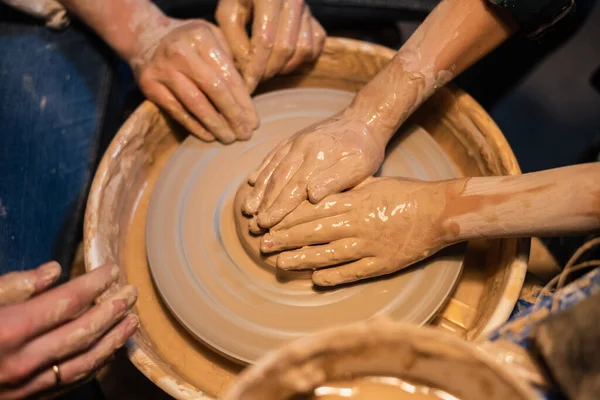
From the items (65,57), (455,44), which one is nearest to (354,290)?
(455,44)

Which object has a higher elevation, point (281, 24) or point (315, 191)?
point (281, 24)

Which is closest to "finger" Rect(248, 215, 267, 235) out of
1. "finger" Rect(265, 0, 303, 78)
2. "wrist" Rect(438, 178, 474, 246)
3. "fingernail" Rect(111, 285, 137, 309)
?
"fingernail" Rect(111, 285, 137, 309)

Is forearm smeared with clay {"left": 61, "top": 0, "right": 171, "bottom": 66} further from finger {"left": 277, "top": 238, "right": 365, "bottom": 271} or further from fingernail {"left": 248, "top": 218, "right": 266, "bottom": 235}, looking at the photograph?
finger {"left": 277, "top": 238, "right": 365, "bottom": 271}

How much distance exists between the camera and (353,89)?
6.37 feet

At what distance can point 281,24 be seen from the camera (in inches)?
64.7

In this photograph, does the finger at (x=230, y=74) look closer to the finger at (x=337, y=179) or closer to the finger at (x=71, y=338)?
the finger at (x=337, y=179)

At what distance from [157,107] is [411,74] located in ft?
2.66

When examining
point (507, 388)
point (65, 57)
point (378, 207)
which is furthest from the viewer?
point (65, 57)

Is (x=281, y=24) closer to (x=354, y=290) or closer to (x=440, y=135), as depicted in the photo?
(x=440, y=135)

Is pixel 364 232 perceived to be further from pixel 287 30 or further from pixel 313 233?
pixel 287 30

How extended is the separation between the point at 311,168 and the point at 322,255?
0.23m

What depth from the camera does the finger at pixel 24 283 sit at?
3.73 feet

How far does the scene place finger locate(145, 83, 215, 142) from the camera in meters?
1.64

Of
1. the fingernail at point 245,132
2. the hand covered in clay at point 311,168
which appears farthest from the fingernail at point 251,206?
the fingernail at point 245,132
